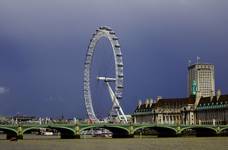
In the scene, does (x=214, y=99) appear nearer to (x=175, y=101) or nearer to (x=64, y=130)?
(x=175, y=101)

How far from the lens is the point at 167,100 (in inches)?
5812

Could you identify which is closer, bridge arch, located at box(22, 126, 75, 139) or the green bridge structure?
the green bridge structure

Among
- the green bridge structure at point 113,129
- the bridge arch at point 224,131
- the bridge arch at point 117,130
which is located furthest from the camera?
the bridge arch at point 224,131

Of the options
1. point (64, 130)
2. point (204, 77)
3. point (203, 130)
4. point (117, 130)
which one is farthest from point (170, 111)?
point (64, 130)

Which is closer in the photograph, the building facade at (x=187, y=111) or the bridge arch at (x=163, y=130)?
the bridge arch at (x=163, y=130)

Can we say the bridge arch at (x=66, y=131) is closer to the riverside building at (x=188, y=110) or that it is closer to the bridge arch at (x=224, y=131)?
the bridge arch at (x=224, y=131)

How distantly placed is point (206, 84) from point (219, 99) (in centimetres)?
4527

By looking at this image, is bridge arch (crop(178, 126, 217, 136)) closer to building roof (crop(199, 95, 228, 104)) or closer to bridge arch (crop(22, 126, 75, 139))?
bridge arch (crop(22, 126, 75, 139))

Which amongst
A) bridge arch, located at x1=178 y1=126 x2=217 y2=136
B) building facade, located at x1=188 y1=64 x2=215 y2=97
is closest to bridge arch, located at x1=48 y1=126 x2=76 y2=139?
bridge arch, located at x1=178 y1=126 x2=217 y2=136

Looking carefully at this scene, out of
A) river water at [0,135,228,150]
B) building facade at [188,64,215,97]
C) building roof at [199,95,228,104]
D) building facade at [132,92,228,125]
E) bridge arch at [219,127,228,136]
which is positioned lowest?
river water at [0,135,228,150]

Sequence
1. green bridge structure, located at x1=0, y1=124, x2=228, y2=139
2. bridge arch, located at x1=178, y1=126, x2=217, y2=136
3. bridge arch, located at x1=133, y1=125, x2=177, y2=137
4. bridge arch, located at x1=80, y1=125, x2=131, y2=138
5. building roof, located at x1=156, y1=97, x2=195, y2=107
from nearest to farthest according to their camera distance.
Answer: green bridge structure, located at x1=0, y1=124, x2=228, y2=139
bridge arch, located at x1=80, y1=125, x2=131, y2=138
bridge arch, located at x1=133, y1=125, x2=177, y2=137
bridge arch, located at x1=178, y1=126, x2=217, y2=136
building roof, located at x1=156, y1=97, x2=195, y2=107

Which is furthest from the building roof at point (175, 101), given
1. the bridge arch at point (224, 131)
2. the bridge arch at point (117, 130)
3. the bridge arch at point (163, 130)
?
the bridge arch at point (117, 130)

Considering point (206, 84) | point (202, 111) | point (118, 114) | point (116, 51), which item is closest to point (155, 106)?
point (202, 111)

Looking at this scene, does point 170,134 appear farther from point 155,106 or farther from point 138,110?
point 138,110
